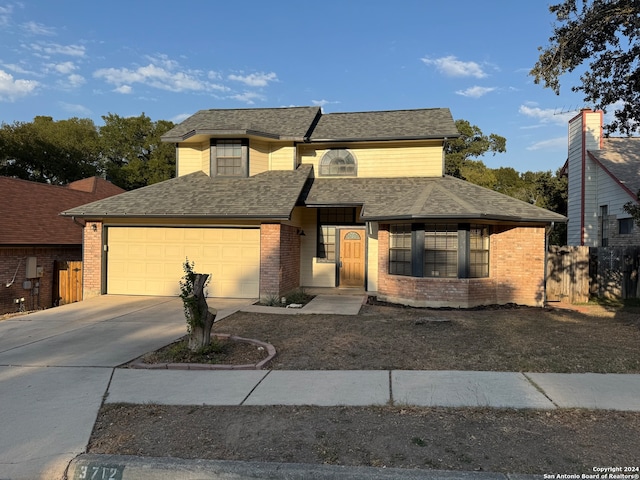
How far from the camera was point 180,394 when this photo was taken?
16.4 feet

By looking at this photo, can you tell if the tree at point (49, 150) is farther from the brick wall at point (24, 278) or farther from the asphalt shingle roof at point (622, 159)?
the asphalt shingle roof at point (622, 159)

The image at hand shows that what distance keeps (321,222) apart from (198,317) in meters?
9.04

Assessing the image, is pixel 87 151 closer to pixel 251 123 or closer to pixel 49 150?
pixel 49 150

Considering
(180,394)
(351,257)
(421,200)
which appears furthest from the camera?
(351,257)

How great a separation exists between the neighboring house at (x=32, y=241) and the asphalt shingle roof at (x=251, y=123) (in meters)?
6.98

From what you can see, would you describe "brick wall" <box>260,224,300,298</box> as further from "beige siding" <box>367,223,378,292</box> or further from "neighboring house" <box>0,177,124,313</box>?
"neighboring house" <box>0,177,124,313</box>

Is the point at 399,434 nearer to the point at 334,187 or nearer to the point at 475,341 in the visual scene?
the point at 475,341

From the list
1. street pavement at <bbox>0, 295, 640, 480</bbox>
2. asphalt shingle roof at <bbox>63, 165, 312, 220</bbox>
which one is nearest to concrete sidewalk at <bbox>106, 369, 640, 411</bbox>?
street pavement at <bbox>0, 295, 640, 480</bbox>

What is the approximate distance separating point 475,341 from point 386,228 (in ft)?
18.3

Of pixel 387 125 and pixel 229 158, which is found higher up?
pixel 387 125

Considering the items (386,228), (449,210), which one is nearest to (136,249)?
(386,228)

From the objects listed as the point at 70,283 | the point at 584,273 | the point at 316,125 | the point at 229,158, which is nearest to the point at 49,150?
the point at 70,283

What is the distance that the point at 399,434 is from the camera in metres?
3.88

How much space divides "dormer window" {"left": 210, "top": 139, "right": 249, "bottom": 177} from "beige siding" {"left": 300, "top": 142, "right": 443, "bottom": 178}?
8.77 ft
